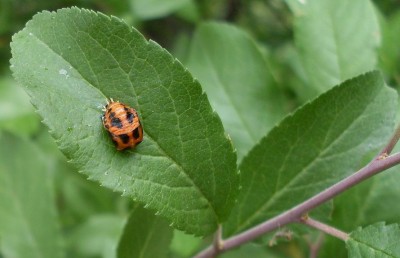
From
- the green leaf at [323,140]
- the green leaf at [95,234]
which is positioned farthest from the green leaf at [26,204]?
the green leaf at [323,140]

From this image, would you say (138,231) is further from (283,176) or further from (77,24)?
(77,24)

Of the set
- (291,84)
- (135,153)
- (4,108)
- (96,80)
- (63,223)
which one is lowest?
(63,223)

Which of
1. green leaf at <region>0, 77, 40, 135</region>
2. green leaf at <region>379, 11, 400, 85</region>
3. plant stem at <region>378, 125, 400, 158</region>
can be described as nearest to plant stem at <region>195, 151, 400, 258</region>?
plant stem at <region>378, 125, 400, 158</region>

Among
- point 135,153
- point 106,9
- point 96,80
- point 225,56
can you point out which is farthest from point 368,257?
point 106,9

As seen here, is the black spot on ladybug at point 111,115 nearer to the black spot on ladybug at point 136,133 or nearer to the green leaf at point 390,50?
the black spot on ladybug at point 136,133

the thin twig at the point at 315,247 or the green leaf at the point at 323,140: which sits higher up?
the green leaf at the point at 323,140
